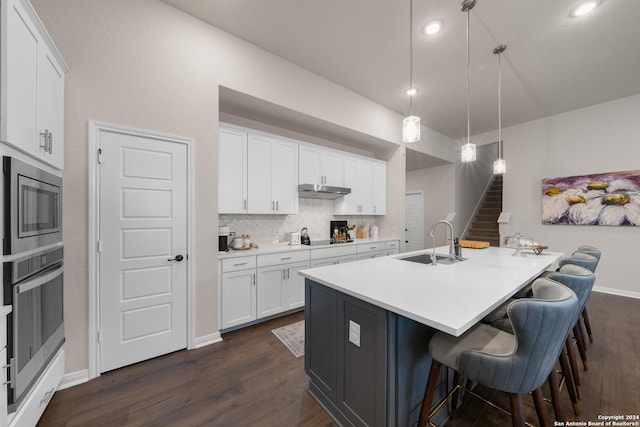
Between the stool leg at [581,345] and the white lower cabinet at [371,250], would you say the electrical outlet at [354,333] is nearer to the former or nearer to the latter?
the stool leg at [581,345]

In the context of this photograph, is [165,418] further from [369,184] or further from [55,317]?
[369,184]

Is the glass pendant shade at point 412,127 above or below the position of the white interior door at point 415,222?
above

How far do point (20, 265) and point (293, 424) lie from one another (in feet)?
5.82

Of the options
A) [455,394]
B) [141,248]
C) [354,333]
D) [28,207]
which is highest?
[28,207]

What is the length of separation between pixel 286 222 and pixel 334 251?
2.89ft

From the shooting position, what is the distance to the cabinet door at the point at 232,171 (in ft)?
9.59

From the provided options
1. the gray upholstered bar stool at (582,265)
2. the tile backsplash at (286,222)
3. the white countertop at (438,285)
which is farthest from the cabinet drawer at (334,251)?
the gray upholstered bar stool at (582,265)

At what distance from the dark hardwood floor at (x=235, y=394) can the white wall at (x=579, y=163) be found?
7.85 ft

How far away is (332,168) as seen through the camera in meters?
4.01

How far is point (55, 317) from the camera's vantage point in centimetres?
168

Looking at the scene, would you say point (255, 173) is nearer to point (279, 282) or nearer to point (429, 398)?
point (279, 282)

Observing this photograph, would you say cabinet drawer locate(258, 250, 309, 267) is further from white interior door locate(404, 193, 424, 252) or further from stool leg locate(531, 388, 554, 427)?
white interior door locate(404, 193, 424, 252)

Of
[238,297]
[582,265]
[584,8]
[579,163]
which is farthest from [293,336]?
[579,163]

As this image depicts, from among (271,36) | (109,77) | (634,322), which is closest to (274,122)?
(271,36)
